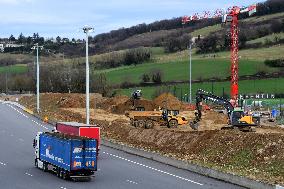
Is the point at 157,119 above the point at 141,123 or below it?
above

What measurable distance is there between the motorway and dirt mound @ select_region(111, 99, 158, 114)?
3424 cm

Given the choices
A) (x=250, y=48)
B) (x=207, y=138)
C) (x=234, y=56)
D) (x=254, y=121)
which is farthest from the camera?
(x=250, y=48)

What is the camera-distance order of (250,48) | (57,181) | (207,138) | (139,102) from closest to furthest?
1. (57,181)
2. (207,138)
3. (139,102)
4. (250,48)

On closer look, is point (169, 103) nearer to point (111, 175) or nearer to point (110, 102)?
point (110, 102)

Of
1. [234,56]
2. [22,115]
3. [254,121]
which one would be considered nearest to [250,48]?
[234,56]

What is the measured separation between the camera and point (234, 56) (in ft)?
308

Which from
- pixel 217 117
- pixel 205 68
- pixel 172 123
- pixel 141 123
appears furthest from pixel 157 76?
pixel 172 123

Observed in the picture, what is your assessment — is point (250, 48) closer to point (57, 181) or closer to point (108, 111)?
point (108, 111)

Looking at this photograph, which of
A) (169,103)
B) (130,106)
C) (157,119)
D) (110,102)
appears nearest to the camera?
(157,119)

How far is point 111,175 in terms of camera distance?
122 ft

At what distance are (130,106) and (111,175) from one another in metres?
53.9

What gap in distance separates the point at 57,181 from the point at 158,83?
104984 millimetres

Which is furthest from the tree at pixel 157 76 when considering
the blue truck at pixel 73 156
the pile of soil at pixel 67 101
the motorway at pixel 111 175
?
the blue truck at pixel 73 156

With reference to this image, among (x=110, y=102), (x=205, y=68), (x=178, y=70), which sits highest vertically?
(x=205, y=68)
